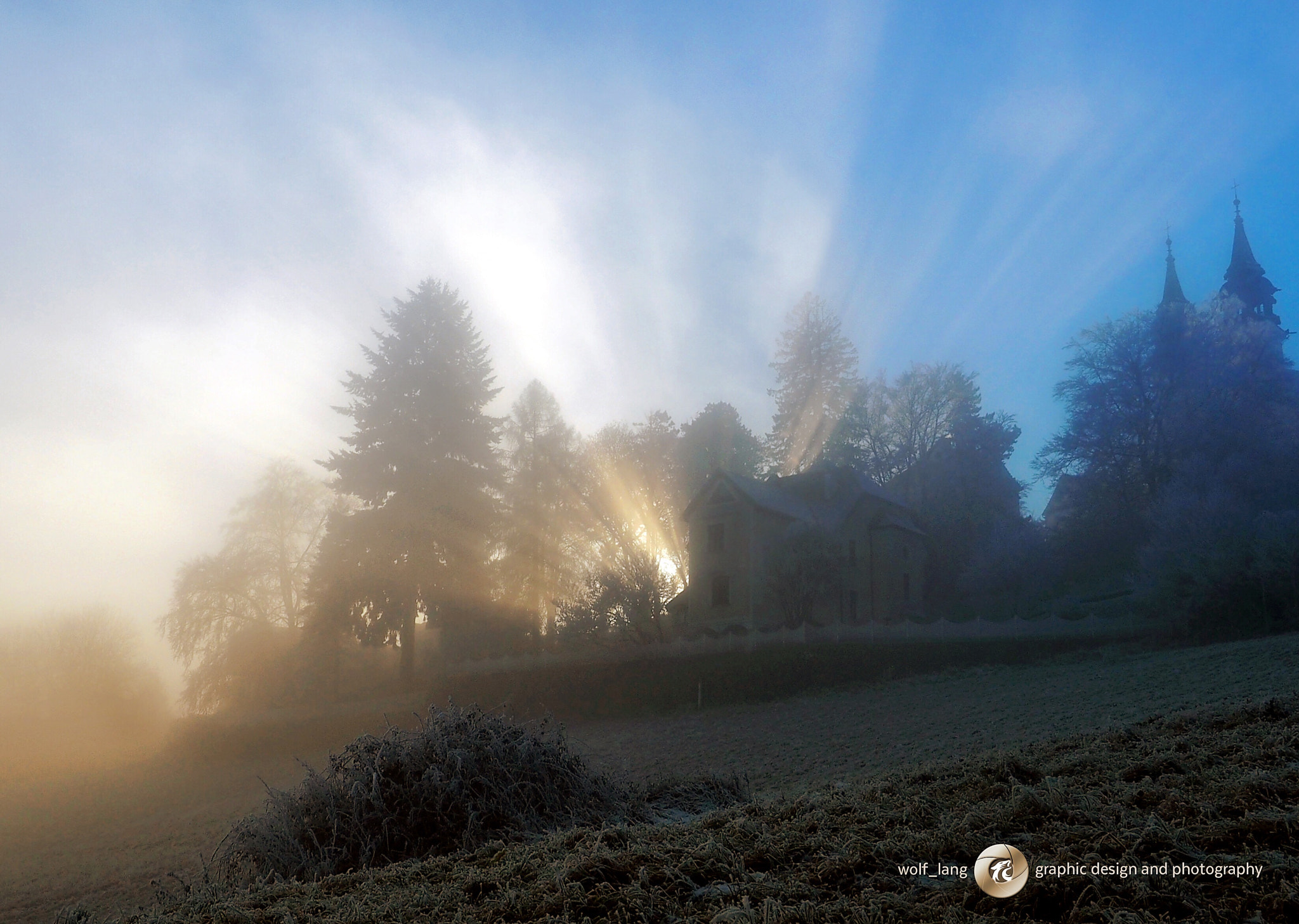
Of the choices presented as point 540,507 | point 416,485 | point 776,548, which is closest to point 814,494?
point 776,548

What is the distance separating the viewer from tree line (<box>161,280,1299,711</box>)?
31.5m

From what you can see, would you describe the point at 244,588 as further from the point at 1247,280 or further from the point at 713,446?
the point at 1247,280

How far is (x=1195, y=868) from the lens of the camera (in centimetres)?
324

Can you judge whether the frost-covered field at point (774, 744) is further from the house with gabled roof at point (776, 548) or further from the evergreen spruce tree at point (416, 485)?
the house with gabled roof at point (776, 548)

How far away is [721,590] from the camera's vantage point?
37062 millimetres

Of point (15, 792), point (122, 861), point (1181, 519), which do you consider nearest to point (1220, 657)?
point (1181, 519)

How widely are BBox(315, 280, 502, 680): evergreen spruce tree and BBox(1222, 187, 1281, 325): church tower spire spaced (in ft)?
153

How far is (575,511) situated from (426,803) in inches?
1323

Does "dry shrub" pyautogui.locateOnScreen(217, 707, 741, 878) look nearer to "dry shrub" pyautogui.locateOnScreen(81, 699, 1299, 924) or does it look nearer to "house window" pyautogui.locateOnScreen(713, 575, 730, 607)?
"dry shrub" pyautogui.locateOnScreen(81, 699, 1299, 924)

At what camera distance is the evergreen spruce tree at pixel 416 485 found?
3212 centimetres

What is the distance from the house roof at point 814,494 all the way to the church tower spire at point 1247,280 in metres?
29.6

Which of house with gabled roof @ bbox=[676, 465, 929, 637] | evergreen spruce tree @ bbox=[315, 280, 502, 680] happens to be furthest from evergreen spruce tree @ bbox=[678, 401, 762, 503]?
evergreen spruce tree @ bbox=[315, 280, 502, 680]

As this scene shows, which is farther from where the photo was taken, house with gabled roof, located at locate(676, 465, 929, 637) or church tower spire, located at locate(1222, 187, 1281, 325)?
church tower spire, located at locate(1222, 187, 1281, 325)

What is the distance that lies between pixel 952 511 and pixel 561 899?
41963mm
